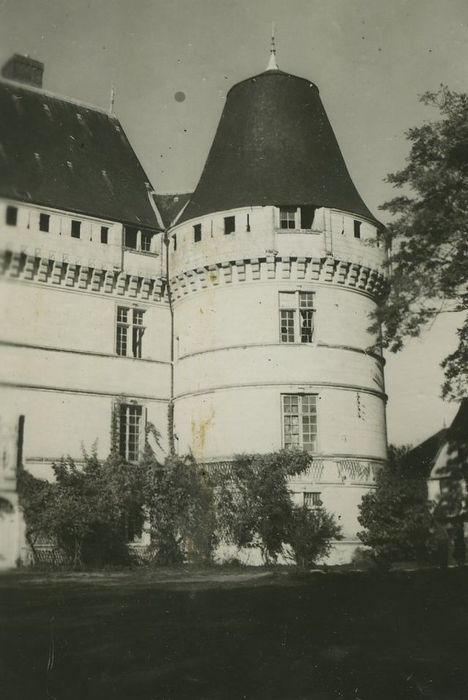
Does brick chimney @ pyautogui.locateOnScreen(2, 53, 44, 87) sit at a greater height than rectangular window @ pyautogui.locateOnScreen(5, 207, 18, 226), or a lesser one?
greater

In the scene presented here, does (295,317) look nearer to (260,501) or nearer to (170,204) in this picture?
(260,501)

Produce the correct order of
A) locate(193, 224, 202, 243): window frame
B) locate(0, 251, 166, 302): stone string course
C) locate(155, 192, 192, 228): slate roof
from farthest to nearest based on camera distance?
locate(155, 192, 192, 228): slate roof
locate(193, 224, 202, 243): window frame
locate(0, 251, 166, 302): stone string course

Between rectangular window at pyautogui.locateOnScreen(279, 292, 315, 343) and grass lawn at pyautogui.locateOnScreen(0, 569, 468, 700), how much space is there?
10308 millimetres

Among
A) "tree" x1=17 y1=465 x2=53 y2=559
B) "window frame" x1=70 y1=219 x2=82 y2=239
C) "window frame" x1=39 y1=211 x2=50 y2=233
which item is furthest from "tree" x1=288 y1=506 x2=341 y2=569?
"window frame" x1=39 y1=211 x2=50 y2=233

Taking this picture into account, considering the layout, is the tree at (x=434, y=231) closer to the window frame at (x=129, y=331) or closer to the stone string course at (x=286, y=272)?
the stone string course at (x=286, y=272)

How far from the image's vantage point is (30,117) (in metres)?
27.2

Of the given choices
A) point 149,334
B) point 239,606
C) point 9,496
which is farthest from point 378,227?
point 9,496

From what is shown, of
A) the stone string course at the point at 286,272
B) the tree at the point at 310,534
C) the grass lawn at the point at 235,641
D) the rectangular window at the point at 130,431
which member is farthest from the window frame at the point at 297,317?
the grass lawn at the point at 235,641

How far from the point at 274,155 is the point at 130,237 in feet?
18.3

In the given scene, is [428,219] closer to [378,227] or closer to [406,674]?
[378,227]

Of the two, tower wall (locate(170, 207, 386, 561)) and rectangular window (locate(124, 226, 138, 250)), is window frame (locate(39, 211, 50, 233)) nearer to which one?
rectangular window (locate(124, 226, 138, 250))

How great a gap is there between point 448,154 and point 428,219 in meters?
1.70

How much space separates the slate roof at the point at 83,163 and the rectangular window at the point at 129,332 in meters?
3.04

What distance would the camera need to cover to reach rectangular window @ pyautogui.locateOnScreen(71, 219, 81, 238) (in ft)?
84.9
